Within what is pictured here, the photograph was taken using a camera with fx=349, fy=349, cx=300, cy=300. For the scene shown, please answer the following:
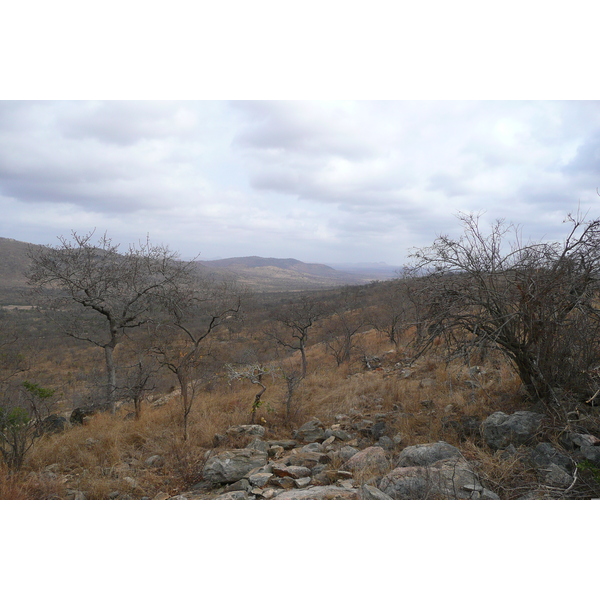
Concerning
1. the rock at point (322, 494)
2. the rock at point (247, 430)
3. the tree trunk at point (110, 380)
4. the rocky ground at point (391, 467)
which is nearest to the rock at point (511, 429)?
the rocky ground at point (391, 467)

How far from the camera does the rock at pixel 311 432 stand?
18.1 feet

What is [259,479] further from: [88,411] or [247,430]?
[88,411]

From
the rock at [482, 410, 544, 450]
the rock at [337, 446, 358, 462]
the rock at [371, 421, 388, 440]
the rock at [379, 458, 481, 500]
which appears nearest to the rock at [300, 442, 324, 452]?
the rock at [337, 446, 358, 462]

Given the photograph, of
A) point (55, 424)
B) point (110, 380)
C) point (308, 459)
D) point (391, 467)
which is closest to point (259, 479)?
point (308, 459)

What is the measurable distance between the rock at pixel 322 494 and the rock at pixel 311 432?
1.85 meters

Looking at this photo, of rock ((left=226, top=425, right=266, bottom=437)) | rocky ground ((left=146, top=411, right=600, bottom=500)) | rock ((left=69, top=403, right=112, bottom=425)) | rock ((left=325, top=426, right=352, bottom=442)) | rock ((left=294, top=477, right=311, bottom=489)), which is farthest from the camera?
rock ((left=69, top=403, right=112, bottom=425))

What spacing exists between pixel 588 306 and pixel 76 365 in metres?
27.3

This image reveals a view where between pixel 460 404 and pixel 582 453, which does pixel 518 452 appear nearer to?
pixel 582 453

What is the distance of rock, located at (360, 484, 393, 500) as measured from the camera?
315 cm

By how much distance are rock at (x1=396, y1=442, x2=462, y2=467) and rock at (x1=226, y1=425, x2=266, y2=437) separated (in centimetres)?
250

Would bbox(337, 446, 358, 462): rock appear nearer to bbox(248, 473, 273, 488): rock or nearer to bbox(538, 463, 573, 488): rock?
bbox(248, 473, 273, 488): rock

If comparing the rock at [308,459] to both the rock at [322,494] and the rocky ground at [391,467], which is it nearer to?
the rocky ground at [391,467]

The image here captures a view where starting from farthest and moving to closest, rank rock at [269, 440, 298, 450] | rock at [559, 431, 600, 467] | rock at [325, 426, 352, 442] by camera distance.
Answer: rock at [325, 426, 352, 442]
rock at [269, 440, 298, 450]
rock at [559, 431, 600, 467]

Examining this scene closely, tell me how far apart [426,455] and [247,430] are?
2981 millimetres
